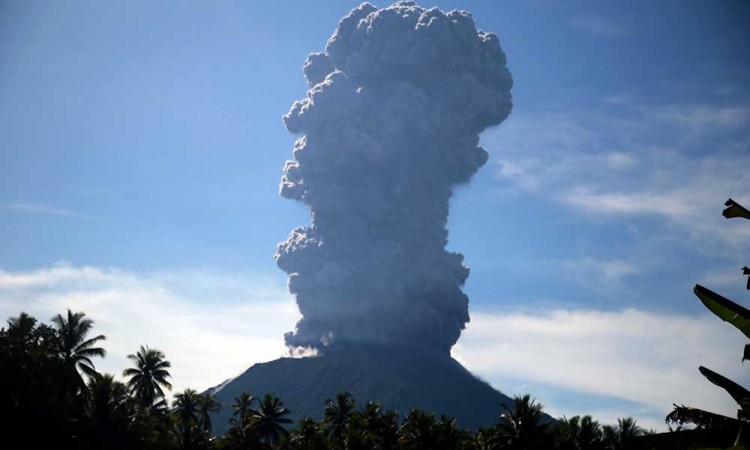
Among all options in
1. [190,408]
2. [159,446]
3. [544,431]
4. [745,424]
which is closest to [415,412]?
[544,431]

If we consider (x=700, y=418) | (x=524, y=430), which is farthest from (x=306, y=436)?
(x=700, y=418)

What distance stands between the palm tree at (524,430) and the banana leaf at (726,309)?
55378 millimetres

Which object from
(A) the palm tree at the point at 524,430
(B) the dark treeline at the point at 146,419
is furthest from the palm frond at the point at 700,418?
(A) the palm tree at the point at 524,430

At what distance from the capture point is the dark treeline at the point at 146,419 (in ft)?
213

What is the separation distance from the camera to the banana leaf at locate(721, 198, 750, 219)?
64.0ft

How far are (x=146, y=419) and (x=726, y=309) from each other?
62.5 meters

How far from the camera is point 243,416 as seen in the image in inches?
3898

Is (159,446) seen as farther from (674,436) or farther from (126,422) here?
(674,436)

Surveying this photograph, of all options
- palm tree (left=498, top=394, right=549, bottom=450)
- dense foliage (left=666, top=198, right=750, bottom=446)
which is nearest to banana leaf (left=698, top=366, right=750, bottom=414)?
dense foliage (left=666, top=198, right=750, bottom=446)

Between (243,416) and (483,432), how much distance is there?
110ft

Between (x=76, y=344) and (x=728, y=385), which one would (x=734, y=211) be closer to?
(x=728, y=385)

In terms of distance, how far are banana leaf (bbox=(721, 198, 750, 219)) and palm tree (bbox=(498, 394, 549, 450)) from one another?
56632 mm

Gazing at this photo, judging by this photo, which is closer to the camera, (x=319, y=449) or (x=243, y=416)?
(x=319, y=449)

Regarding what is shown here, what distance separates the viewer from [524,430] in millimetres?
74625
